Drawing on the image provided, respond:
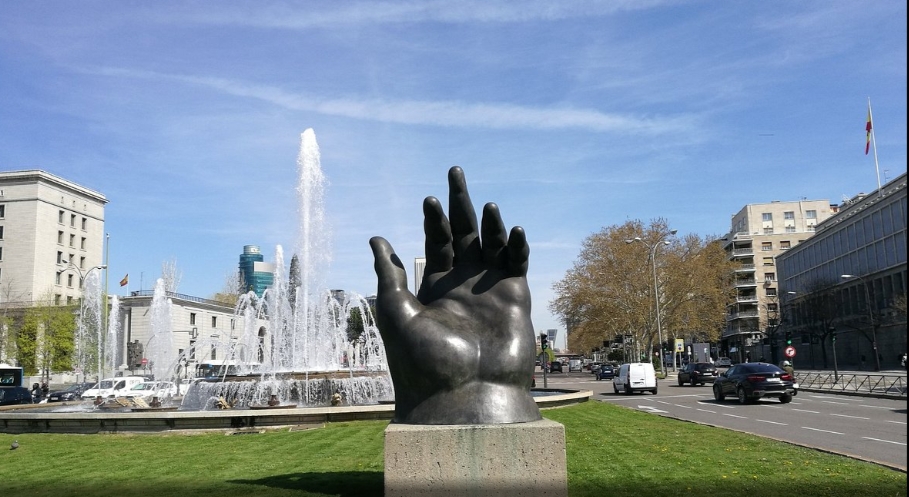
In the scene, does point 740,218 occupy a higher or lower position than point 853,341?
higher

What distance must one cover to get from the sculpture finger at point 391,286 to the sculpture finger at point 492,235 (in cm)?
91

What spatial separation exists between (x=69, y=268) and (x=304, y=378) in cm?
6665

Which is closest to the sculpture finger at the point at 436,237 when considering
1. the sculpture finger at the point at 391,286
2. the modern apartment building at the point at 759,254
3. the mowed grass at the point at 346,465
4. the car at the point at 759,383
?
the sculpture finger at the point at 391,286

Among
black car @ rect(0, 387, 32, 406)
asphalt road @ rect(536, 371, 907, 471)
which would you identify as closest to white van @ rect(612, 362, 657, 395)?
asphalt road @ rect(536, 371, 907, 471)

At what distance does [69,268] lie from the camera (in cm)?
7656

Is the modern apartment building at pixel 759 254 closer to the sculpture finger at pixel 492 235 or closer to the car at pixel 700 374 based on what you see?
the car at pixel 700 374

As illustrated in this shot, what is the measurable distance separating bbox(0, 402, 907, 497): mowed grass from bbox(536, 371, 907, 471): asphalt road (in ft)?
4.46

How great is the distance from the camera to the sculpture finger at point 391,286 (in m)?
7.22

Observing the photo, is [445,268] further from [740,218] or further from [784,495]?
[740,218]

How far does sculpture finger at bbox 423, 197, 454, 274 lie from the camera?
7.50 m

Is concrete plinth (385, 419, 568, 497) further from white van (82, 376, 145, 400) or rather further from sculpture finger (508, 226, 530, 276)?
white van (82, 376, 145, 400)

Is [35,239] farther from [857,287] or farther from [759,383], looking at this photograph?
[857,287]

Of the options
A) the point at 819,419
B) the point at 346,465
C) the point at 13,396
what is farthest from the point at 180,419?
the point at 13,396

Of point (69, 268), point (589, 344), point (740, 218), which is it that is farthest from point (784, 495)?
point (740, 218)
